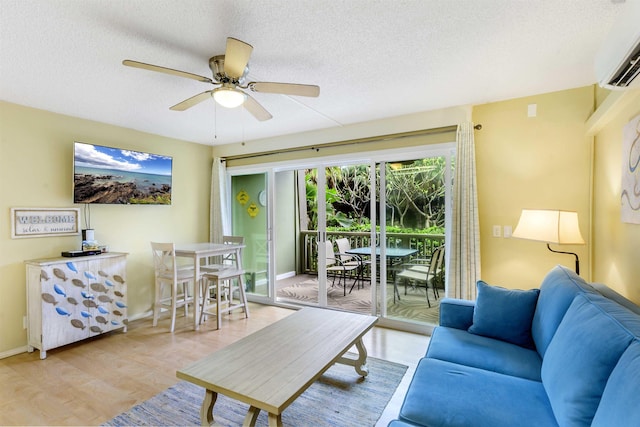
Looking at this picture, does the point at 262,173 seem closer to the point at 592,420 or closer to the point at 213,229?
the point at 213,229

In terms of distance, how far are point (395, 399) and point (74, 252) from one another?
329cm

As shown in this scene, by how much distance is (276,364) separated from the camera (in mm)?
1768

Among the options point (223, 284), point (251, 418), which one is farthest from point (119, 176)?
point (251, 418)

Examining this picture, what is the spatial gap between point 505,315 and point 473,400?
87 cm

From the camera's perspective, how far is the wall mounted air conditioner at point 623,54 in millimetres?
1277

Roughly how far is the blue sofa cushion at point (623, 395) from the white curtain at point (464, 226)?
1966mm

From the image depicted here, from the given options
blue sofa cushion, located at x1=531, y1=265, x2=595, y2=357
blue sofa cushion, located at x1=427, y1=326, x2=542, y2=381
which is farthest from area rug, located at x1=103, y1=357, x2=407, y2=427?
blue sofa cushion, located at x1=531, y1=265, x2=595, y2=357

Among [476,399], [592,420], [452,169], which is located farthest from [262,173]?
[592,420]

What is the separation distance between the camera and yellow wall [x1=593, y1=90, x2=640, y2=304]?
73.0 inches

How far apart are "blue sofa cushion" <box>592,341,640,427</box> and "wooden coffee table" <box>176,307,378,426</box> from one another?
3.82ft

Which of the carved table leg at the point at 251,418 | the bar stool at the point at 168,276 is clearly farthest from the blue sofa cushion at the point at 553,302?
the bar stool at the point at 168,276

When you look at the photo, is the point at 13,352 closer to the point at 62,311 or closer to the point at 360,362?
the point at 62,311

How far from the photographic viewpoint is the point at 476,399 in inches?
55.0

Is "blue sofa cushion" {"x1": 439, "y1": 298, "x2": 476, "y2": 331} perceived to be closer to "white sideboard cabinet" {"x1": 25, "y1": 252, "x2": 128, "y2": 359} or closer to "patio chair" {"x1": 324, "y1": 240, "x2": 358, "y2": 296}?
"patio chair" {"x1": 324, "y1": 240, "x2": 358, "y2": 296}
